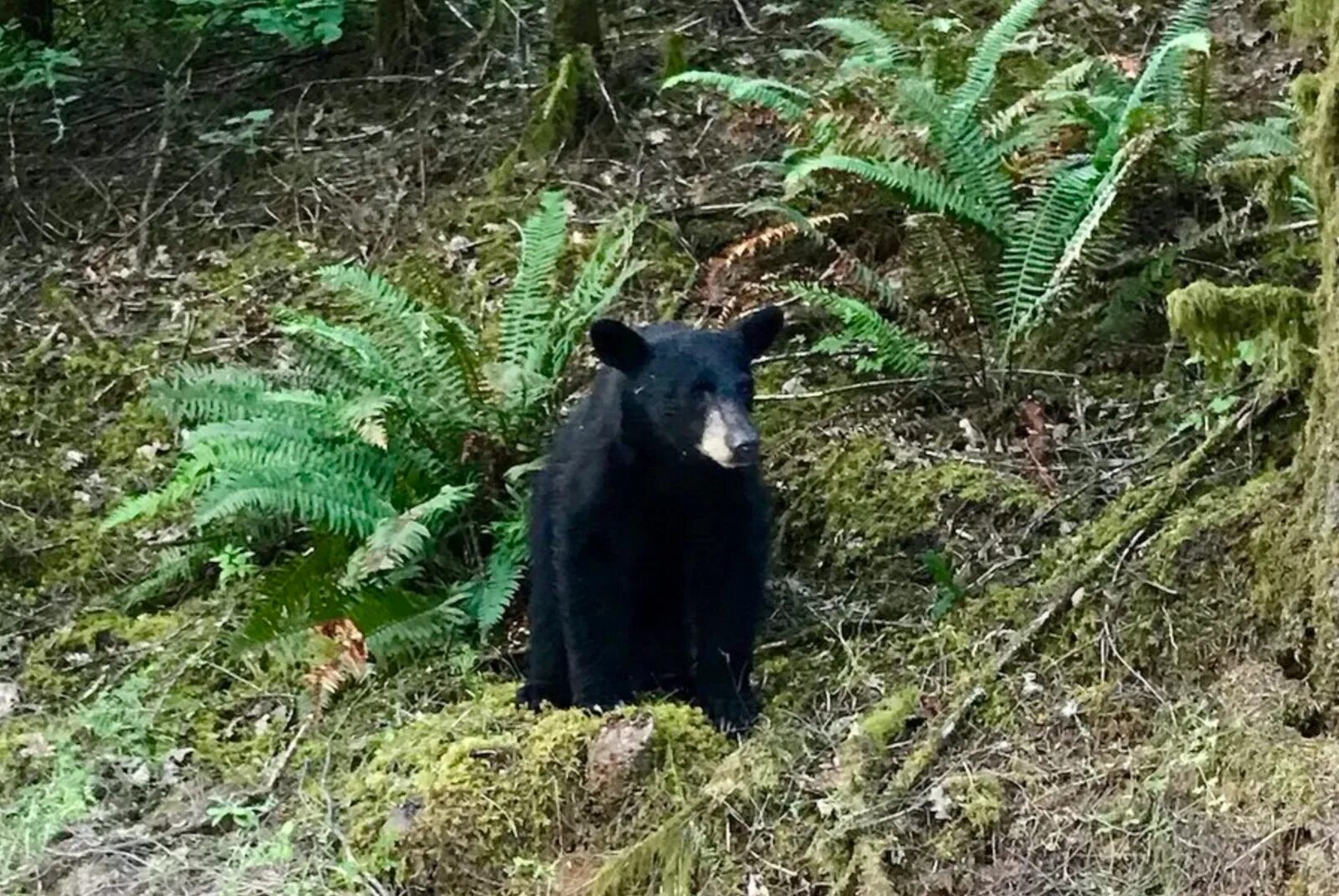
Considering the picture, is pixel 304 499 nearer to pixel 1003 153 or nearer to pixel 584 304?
pixel 584 304

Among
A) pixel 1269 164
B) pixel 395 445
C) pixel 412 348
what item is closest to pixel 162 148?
pixel 412 348

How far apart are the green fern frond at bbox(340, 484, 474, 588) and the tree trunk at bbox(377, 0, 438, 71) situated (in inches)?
165

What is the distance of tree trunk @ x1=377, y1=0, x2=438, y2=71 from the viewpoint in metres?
9.06

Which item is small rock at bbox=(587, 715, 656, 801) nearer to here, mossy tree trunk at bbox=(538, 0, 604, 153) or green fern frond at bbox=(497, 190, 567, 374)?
green fern frond at bbox=(497, 190, 567, 374)

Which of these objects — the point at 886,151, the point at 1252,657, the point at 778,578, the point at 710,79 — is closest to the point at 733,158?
the point at 710,79

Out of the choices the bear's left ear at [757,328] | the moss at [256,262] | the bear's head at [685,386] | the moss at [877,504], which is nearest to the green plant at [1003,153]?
the moss at [877,504]

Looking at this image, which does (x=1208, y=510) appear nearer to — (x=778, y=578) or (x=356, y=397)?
(x=778, y=578)

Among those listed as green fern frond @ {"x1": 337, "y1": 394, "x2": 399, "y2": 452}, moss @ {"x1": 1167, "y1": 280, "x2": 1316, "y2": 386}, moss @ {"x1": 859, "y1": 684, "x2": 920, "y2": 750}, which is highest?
moss @ {"x1": 1167, "y1": 280, "x2": 1316, "y2": 386}

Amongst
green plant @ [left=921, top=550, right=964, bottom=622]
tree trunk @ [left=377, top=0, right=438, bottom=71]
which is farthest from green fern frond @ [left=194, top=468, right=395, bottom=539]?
tree trunk @ [left=377, top=0, right=438, bottom=71]

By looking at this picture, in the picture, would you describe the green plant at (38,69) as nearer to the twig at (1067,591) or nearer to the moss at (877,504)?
the moss at (877,504)

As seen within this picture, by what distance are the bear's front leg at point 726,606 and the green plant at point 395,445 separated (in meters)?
0.88

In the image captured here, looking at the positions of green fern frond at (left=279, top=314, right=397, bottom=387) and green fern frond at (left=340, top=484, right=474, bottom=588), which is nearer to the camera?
green fern frond at (left=340, top=484, right=474, bottom=588)

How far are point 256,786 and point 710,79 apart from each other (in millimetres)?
3488

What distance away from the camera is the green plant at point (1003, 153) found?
5844 millimetres
